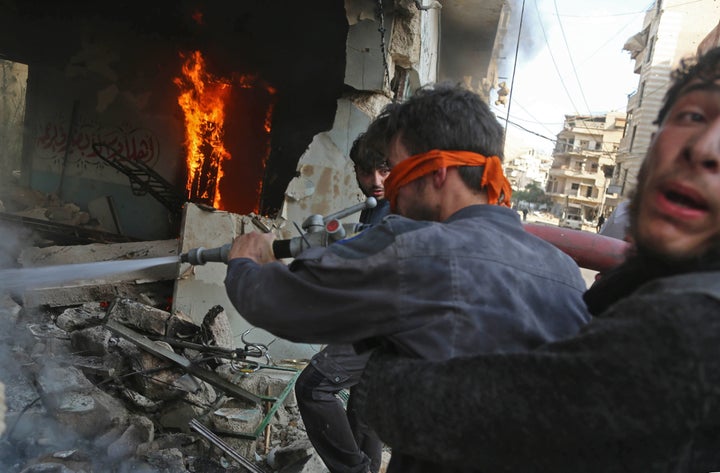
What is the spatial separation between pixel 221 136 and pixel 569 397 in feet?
31.6

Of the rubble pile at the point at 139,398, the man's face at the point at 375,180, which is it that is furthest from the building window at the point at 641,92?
the rubble pile at the point at 139,398

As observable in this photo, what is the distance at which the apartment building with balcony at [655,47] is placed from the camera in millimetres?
32719

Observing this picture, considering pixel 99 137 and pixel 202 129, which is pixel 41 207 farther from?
pixel 202 129

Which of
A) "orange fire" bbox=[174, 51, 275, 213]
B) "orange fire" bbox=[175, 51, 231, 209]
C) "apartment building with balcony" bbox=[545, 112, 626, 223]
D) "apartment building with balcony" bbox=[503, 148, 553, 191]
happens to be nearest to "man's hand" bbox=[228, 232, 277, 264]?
"orange fire" bbox=[174, 51, 275, 213]

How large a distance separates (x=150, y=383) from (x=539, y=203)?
7599 cm

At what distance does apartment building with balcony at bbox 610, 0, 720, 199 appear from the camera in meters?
32.7

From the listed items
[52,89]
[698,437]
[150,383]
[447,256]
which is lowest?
[150,383]

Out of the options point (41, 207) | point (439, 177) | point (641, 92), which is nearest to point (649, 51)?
point (641, 92)

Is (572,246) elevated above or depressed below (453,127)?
below

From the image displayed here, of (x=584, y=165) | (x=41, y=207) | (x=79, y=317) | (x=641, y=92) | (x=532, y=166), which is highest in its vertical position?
(x=641, y=92)

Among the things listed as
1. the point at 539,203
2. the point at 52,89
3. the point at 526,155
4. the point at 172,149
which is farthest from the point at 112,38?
the point at 526,155

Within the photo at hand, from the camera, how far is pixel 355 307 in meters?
1.33

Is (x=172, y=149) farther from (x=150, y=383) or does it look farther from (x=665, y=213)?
(x=665, y=213)

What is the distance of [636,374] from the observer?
878mm
